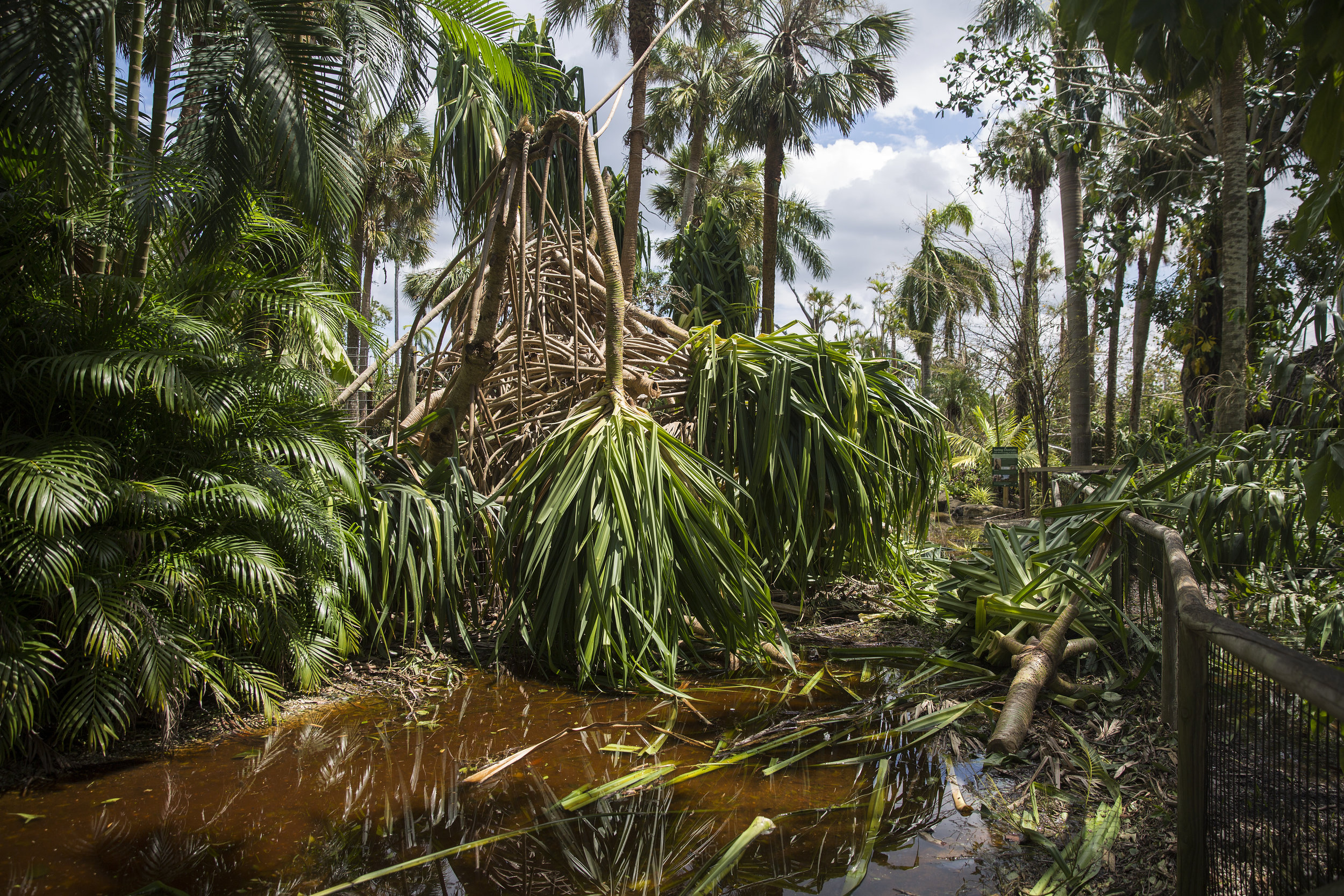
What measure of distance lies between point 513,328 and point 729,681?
3.09 metres

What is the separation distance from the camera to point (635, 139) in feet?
29.8

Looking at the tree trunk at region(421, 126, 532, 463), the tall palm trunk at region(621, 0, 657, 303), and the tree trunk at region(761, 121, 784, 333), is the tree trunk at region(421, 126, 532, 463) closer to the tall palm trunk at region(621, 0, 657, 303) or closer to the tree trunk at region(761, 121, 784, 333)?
the tall palm trunk at region(621, 0, 657, 303)

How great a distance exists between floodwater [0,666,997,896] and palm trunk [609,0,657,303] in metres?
4.32

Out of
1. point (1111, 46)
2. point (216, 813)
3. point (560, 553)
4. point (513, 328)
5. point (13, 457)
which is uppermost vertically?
point (513, 328)

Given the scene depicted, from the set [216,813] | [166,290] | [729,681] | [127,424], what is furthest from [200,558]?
[729,681]

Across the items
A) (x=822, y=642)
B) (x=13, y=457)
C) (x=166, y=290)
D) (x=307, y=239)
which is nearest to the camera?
(x=13, y=457)

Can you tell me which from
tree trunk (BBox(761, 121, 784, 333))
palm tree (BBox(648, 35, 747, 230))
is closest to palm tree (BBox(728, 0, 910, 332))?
tree trunk (BBox(761, 121, 784, 333))

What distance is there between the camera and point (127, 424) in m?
2.88

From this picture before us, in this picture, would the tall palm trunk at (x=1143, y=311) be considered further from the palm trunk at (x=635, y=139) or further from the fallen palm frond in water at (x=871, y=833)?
the fallen palm frond in water at (x=871, y=833)

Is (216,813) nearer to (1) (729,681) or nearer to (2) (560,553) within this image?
(2) (560,553)

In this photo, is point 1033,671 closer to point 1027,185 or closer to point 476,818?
point 476,818

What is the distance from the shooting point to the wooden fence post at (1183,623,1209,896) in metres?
1.74

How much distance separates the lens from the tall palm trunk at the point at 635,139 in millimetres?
7041

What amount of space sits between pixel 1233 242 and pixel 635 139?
5.78m
